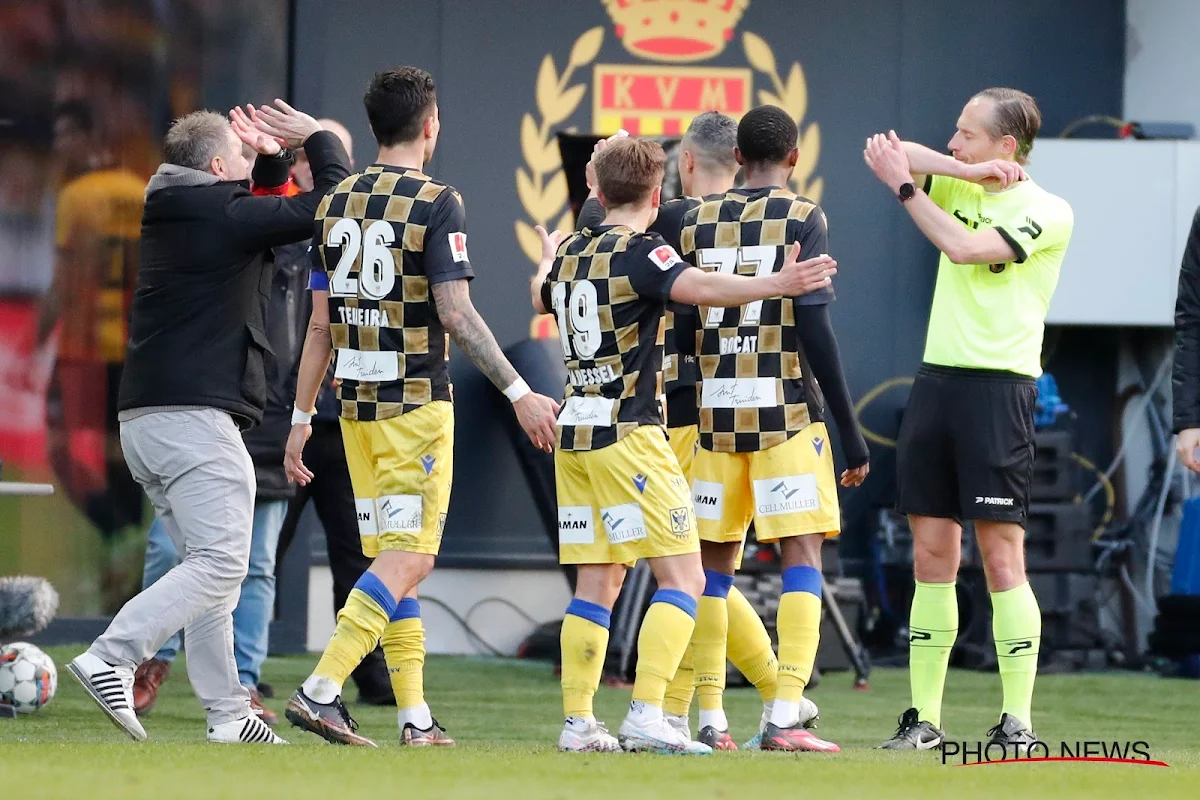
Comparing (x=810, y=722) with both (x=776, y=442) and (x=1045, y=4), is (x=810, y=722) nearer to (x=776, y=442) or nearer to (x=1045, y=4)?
(x=776, y=442)

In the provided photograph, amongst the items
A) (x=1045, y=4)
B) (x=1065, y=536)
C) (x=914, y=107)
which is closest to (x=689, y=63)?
(x=914, y=107)

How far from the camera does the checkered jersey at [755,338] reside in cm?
525

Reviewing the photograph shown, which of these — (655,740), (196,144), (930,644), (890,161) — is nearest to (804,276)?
Answer: (890,161)

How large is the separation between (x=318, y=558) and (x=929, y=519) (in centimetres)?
461

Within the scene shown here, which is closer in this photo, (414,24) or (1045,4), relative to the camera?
(414,24)

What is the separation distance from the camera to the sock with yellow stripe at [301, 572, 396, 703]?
4.91m

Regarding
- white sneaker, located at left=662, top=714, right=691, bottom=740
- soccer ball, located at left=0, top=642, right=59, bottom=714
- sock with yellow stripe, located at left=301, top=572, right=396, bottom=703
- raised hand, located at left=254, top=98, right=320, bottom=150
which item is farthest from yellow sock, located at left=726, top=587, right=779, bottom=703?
soccer ball, located at left=0, top=642, right=59, bottom=714

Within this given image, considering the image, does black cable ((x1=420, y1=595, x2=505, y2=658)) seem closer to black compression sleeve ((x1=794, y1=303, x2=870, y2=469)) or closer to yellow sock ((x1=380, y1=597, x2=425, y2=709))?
yellow sock ((x1=380, y1=597, x2=425, y2=709))

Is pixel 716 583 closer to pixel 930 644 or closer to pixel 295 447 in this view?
pixel 930 644

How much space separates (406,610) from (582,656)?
611 mm

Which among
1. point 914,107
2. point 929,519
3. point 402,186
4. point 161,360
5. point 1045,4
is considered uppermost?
Result: point 1045,4

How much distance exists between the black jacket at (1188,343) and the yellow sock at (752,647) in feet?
4.71

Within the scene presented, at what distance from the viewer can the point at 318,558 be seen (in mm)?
9312

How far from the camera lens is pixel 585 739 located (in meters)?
4.87
